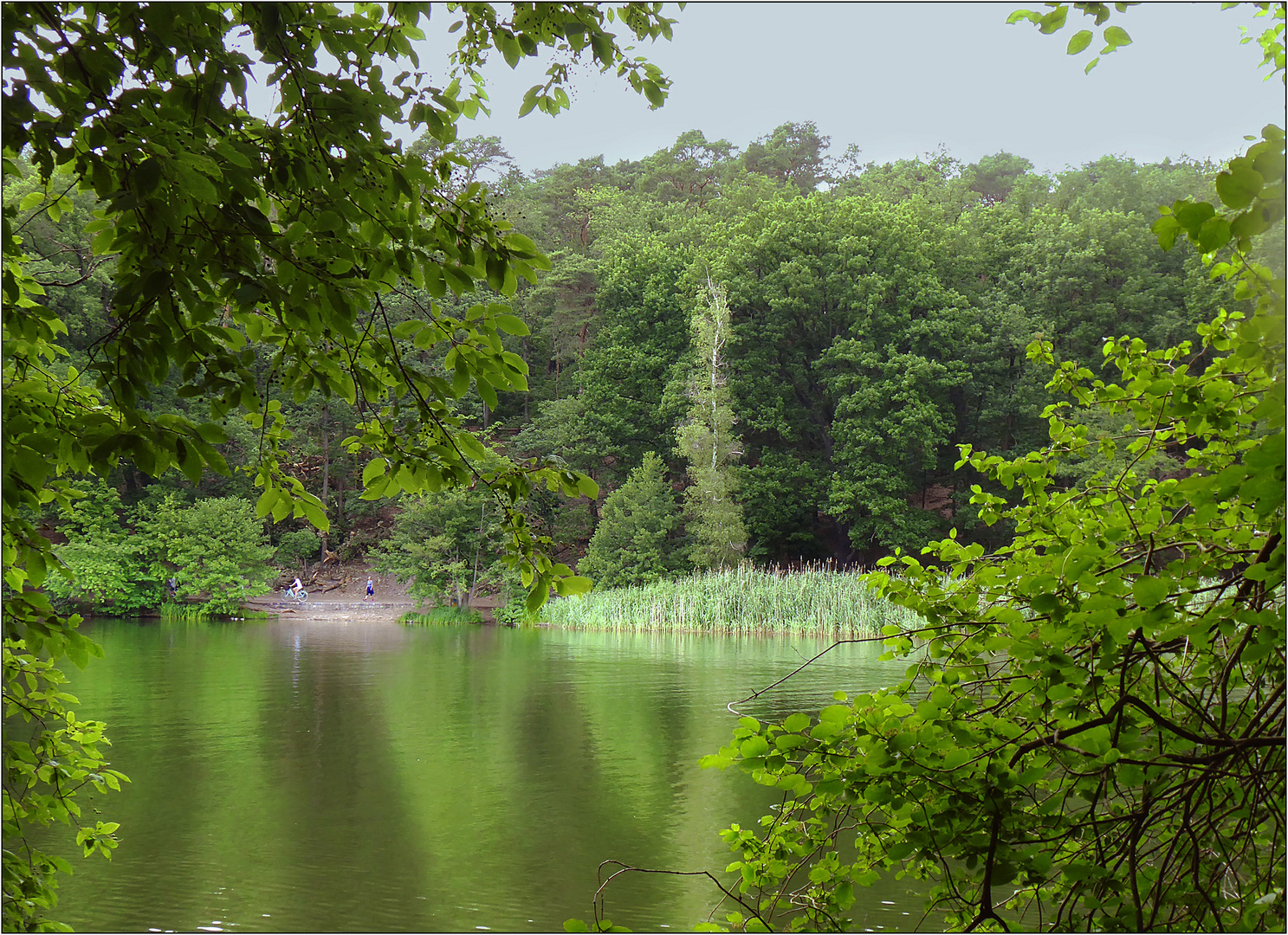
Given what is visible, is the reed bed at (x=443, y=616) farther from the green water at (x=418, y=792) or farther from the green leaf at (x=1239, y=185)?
the green leaf at (x=1239, y=185)

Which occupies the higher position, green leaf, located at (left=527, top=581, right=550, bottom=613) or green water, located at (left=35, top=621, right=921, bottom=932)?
green leaf, located at (left=527, top=581, right=550, bottom=613)

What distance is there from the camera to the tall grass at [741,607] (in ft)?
49.4

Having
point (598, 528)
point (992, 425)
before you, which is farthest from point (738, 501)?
point (992, 425)

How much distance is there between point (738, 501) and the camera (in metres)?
23.7

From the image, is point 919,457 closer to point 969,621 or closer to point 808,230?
point 808,230

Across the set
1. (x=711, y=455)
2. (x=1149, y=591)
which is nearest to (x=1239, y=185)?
(x=1149, y=591)

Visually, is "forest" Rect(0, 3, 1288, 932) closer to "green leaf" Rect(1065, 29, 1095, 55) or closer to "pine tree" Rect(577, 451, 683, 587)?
"green leaf" Rect(1065, 29, 1095, 55)

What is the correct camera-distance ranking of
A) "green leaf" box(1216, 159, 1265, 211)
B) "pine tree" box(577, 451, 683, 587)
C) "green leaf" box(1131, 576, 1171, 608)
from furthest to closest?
"pine tree" box(577, 451, 683, 587)
"green leaf" box(1131, 576, 1171, 608)
"green leaf" box(1216, 159, 1265, 211)

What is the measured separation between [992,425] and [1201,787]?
2405 cm

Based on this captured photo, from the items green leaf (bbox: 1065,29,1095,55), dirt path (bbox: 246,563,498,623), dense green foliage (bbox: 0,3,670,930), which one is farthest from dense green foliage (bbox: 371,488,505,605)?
green leaf (bbox: 1065,29,1095,55)

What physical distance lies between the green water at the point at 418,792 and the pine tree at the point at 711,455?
7.97 meters

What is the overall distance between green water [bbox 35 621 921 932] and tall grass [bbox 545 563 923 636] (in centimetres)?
292

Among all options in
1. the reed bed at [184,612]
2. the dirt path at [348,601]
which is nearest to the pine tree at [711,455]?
the dirt path at [348,601]

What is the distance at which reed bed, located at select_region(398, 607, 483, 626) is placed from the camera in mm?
19812
